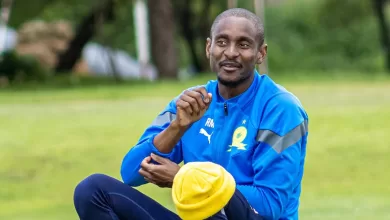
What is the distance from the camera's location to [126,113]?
15.4 m

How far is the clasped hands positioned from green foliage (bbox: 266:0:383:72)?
34148 millimetres

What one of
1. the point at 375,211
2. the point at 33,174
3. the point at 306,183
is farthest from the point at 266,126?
the point at 33,174

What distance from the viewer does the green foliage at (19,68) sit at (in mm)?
24000

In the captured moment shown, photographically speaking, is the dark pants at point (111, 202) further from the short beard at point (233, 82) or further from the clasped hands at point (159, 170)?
the short beard at point (233, 82)

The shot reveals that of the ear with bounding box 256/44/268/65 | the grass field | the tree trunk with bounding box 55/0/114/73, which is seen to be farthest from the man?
the tree trunk with bounding box 55/0/114/73

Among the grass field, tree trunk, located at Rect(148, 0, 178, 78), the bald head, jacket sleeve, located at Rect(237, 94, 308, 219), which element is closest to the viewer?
jacket sleeve, located at Rect(237, 94, 308, 219)

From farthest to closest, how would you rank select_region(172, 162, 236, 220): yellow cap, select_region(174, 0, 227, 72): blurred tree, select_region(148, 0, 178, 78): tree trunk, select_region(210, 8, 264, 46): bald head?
1. select_region(174, 0, 227, 72): blurred tree
2. select_region(148, 0, 178, 78): tree trunk
3. select_region(210, 8, 264, 46): bald head
4. select_region(172, 162, 236, 220): yellow cap

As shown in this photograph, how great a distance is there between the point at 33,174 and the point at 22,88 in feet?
31.0

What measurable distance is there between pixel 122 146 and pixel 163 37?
1153 cm

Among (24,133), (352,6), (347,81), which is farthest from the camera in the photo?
(352,6)

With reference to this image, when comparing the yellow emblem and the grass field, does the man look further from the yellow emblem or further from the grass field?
the grass field

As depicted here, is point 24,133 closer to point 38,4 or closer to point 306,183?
point 306,183

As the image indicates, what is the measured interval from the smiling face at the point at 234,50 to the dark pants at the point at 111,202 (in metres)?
0.66

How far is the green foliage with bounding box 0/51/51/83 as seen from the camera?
78.7 ft
